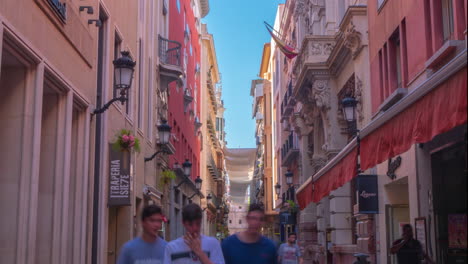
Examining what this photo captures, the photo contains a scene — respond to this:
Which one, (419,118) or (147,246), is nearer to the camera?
(147,246)

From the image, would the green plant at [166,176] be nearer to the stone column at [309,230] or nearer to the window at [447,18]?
the stone column at [309,230]

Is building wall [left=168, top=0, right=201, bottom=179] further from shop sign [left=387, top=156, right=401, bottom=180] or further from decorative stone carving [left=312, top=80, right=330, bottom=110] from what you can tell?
shop sign [left=387, top=156, right=401, bottom=180]

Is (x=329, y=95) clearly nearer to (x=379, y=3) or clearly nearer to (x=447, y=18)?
(x=379, y=3)

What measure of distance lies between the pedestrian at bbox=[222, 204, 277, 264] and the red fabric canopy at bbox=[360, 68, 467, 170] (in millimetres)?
2429

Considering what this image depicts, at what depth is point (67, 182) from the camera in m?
12.8

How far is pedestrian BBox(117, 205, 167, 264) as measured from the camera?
21.1ft

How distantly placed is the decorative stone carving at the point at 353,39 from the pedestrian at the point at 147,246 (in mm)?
14816

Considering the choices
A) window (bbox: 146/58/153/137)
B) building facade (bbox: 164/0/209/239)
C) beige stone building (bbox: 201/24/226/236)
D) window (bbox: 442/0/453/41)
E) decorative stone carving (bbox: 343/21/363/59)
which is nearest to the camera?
window (bbox: 442/0/453/41)

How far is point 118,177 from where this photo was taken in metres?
17.0

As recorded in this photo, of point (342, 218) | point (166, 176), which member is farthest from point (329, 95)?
point (166, 176)

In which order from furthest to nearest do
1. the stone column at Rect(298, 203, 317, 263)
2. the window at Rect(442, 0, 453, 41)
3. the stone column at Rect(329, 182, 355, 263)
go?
the stone column at Rect(298, 203, 317, 263) → the stone column at Rect(329, 182, 355, 263) → the window at Rect(442, 0, 453, 41)

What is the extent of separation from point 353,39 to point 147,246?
15280 mm

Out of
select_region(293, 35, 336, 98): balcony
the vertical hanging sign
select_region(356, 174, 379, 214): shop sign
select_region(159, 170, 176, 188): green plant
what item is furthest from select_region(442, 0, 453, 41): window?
select_region(159, 170, 176, 188): green plant

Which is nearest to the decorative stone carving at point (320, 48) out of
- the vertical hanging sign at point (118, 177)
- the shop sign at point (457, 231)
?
the vertical hanging sign at point (118, 177)
